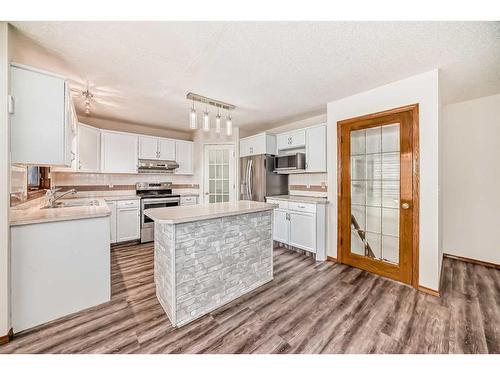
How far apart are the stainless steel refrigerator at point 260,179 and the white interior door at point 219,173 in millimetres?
356

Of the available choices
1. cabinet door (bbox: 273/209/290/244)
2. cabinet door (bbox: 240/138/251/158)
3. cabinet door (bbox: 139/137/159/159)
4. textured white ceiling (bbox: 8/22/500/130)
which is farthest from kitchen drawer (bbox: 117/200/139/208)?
cabinet door (bbox: 273/209/290/244)

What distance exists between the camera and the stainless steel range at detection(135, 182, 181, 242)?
4.20m

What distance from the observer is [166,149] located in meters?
4.83

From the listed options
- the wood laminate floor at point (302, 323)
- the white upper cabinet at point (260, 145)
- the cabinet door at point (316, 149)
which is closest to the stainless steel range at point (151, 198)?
the wood laminate floor at point (302, 323)

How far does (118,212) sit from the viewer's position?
3943 mm

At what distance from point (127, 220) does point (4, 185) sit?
99.7 inches

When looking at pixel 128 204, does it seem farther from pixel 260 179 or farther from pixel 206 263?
pixel 206 263

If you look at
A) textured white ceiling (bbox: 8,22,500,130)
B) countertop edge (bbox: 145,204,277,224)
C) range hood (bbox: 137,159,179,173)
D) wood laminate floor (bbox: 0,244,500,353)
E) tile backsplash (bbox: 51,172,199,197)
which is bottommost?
wood laminate floor (bbox: 0,244,500,353)

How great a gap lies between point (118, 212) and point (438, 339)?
4.57 metres

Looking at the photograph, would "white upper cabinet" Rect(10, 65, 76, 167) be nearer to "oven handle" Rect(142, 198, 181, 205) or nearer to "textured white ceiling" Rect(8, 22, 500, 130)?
"textured white ceiling" Rect(8, 22, 500, 130)

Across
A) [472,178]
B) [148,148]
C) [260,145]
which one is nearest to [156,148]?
[148,148]

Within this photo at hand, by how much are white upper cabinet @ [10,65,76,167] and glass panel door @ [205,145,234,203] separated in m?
3.20

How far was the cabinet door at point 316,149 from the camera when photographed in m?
3.63

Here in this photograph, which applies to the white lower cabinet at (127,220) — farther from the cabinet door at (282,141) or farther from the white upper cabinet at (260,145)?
the cabinet door at (282,141)
